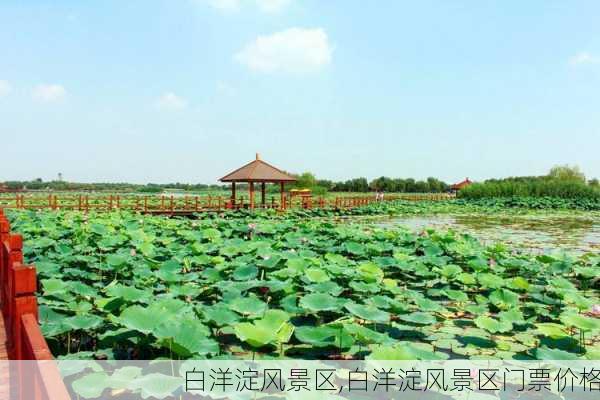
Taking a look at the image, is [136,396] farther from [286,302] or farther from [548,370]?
[548,370]

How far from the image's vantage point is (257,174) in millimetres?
16984

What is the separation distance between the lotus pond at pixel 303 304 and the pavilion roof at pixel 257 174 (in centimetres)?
1097

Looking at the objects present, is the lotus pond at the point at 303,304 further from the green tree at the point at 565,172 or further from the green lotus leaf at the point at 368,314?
the green tree at the point at 565,172

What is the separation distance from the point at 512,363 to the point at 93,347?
7.01ft

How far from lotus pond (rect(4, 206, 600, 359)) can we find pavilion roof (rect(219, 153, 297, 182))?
10974 mm

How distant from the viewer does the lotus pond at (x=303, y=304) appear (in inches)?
88.6

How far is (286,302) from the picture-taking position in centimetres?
311

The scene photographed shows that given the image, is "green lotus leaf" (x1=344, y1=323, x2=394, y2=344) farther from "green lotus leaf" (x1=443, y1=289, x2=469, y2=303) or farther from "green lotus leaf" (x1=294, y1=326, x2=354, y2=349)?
"green lotus leaf" (x1=443, y1=289, x2=469, y2=303)

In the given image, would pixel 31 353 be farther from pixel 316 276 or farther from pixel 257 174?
pixel 257 174

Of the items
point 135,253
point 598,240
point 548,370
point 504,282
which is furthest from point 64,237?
point 598,240

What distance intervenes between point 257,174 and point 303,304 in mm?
14351

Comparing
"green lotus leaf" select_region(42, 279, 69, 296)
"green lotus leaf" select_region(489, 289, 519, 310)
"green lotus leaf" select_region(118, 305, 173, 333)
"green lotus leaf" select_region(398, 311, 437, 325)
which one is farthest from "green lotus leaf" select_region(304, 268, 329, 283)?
"green lotus leaf" select_region(42, 279, 69, 296)

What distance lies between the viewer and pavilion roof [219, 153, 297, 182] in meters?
16.9

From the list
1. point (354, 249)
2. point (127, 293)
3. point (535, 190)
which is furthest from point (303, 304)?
point (535, 190)
